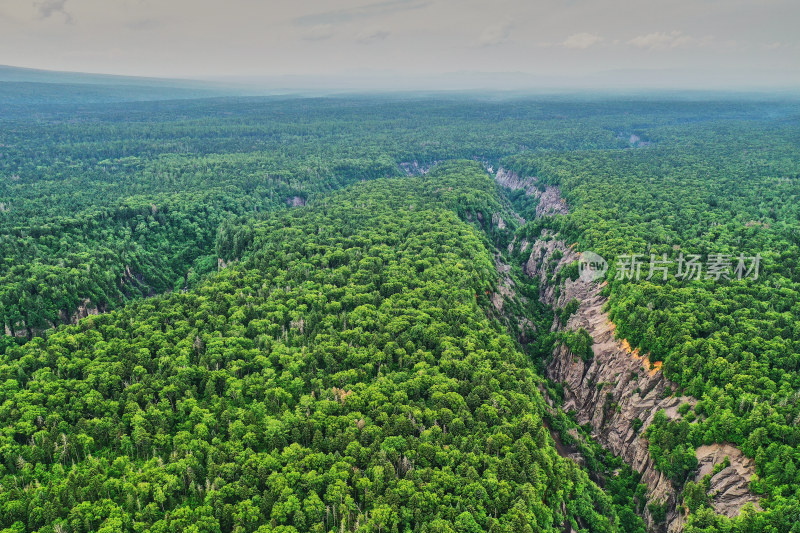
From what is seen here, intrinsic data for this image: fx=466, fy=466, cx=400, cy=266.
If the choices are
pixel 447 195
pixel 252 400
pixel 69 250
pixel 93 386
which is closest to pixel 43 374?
pixel 93 386

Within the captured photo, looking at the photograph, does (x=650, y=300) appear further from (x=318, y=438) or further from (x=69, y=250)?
(x=69, y=250)

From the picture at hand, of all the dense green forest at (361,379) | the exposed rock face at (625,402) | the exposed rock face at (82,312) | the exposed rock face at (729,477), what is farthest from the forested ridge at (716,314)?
the exposed rock face at (82,312)

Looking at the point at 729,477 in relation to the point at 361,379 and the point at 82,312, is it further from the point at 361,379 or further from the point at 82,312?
the point at 82,312

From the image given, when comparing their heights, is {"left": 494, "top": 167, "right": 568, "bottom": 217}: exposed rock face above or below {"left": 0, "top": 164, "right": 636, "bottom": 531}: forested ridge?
above

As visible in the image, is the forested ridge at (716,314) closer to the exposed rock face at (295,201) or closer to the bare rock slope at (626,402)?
the bare rock slope at (626,402)

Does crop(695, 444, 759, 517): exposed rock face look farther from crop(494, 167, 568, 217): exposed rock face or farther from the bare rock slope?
crop(494, 167, 568, 217): exposed rock face

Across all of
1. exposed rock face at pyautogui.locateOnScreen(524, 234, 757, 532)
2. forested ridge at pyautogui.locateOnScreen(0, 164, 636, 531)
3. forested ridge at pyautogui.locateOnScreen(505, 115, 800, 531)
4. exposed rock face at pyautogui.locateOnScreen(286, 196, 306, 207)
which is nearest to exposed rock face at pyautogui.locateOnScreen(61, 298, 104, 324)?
forested ridge at pyautogui.locateOnScreen(0, 164, 636, 531)

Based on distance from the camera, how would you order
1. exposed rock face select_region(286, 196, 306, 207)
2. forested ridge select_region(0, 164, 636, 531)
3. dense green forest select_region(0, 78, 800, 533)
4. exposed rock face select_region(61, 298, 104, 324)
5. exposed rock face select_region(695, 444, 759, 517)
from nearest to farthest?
forested ridge select_region(0, 164, 636, 531), dense green forest select_region(0, 78, 800, 533), exposed rock face select_region(695, 444, 759, 517), exposed rock face select_region(61, 298, 104, 324), exposed rock face select_region(286, 196, 306, 207)

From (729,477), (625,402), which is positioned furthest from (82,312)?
(729,477)
